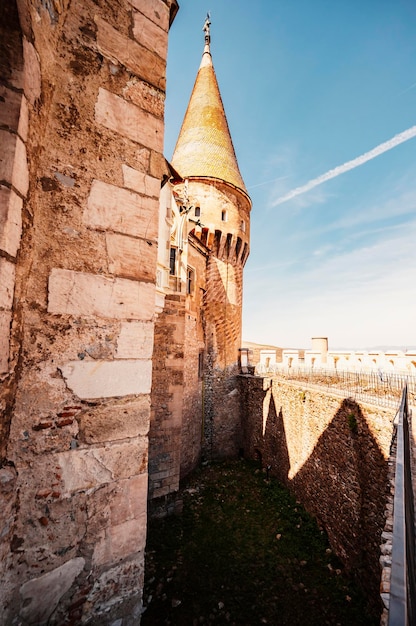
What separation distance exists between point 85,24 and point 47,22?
1.07 ft

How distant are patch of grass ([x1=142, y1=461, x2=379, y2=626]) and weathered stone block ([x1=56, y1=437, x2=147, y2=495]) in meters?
6.54

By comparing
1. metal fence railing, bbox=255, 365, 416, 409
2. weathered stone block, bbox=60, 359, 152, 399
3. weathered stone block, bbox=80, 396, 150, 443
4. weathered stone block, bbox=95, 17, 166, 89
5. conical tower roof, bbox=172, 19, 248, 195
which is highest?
conical tower roof, bbox=172, 19, 248, 195

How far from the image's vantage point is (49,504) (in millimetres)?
1524

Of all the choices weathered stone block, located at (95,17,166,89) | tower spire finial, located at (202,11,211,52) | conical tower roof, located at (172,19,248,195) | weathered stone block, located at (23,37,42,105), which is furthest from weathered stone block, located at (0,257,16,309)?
tower spire finial, located at (202,11,211,52)

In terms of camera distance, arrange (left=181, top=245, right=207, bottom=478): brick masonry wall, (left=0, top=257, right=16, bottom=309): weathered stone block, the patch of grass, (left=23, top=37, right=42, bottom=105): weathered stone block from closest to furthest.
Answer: (left=0, top=257, right=16, bottom=309): weathered stone block
(left=23, top=37, right=42, bottom=105): weathered stone block
the patch of grass
(left=181, top=245, right=207, bottom=478): brick masonry wall

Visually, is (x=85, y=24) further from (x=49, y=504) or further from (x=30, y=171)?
(x=49, y=504)

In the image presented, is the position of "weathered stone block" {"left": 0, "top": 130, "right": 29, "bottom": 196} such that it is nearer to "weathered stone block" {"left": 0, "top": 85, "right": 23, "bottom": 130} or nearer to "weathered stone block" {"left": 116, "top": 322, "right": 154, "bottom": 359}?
"weathered stone block" {"left": 0, "top": 85, "right": 23, "bottom": 130}

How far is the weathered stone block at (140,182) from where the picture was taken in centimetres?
189

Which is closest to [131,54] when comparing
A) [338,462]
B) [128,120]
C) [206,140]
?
[128,120]

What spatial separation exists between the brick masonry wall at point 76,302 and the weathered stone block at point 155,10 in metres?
0.02

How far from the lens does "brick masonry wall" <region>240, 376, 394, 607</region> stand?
673 centimetres

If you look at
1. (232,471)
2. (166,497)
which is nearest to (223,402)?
(232,471)

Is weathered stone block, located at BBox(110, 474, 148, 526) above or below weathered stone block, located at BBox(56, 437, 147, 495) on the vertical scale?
below

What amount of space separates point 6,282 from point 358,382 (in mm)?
14141
